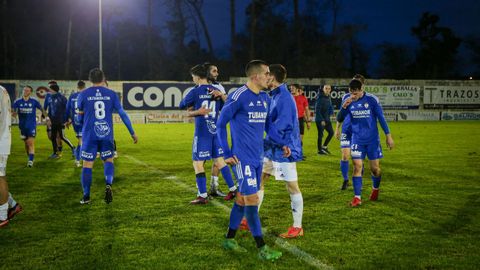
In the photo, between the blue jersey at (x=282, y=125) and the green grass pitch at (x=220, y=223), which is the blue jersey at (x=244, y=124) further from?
the green grass pitch at (x=220, y=223)

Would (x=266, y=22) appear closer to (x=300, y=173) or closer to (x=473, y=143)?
(x=473, y=143)

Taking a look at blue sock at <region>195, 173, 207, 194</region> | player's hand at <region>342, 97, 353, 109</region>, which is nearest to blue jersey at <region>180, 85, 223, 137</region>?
blue sock at <region>195, 173, 207, 194</region>

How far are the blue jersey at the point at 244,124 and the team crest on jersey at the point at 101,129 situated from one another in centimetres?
331

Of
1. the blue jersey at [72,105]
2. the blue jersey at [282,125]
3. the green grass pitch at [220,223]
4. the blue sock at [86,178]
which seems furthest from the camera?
the blue jersey at [72,105]

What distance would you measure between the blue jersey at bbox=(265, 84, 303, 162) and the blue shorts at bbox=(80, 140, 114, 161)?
3.22 m

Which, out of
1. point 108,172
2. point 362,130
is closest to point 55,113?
point 108,172

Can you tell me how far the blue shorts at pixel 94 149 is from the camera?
784 cm

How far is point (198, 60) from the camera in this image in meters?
47.1

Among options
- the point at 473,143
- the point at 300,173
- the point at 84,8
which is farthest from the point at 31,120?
the point at 84,8

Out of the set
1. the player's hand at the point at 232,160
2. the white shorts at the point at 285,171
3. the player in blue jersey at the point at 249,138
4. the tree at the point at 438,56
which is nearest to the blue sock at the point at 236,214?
the player in blue jersey at the point at 249,138

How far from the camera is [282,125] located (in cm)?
594

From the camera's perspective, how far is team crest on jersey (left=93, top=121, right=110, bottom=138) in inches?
309

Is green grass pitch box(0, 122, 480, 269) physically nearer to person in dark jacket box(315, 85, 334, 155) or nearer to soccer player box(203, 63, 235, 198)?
soccer player box(203, 63, 235, 198)

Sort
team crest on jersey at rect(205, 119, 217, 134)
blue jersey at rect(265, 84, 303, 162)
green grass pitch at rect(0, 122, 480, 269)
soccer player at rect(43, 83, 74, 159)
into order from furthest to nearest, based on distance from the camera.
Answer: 1. soccer player at rect(43, 83, 74, 159)
2. team crest on jersey at rect(205, 119, 217, 134)
3. blue jersey at rect(265, 84, 303, 162)
4. green grass pitch at rect(0, 122, 480, 269)
